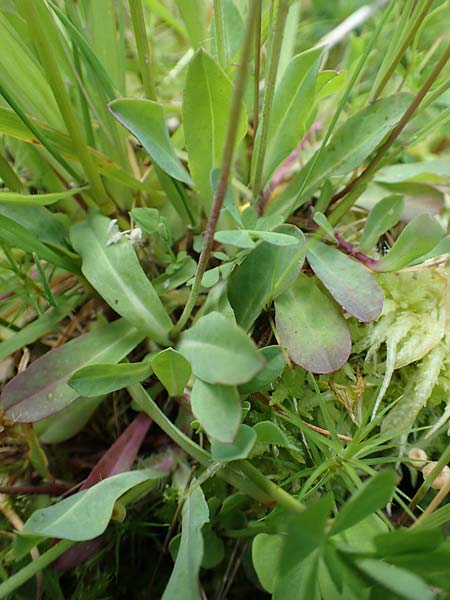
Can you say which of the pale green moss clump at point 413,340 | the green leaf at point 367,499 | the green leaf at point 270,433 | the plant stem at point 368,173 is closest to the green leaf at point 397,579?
the green leaf at point 367,499

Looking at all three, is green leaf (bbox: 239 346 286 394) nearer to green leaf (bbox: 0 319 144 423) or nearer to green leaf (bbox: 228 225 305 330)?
green leaf (bbox: 228 225 305 330)

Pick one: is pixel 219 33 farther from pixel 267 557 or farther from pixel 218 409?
pixel 267 557

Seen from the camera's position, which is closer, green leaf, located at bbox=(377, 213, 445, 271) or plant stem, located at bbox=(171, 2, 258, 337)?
plant stem, located at bbox=(171, 2, 258, 337)

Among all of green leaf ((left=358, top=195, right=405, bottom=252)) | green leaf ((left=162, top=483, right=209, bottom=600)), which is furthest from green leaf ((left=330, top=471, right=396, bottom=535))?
green leaf ((left=358, top=195, right=405, bottom=252))

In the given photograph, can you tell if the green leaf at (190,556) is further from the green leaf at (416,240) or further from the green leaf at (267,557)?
the green leaf at (416,240)

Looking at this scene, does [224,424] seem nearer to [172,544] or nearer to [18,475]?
[172,544]

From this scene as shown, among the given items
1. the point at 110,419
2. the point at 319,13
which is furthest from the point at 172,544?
the point at 319,13
